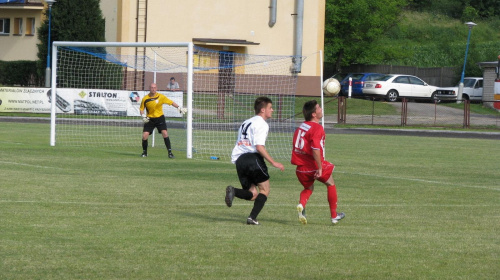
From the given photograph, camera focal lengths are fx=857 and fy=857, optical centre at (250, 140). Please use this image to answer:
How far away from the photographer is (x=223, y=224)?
420 inches

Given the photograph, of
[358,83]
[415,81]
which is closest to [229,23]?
[358,83]

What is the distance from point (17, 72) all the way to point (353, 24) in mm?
23742

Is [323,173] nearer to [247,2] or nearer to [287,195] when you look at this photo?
[287,195]

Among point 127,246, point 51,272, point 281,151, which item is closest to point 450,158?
point 281,151

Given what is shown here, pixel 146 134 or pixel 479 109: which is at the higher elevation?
pixel 479 109

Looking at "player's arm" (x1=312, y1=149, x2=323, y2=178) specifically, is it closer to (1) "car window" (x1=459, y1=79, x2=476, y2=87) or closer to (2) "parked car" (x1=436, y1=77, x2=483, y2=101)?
(2) "parked car" (x1=436, y1=77, x2=483, y2=101)

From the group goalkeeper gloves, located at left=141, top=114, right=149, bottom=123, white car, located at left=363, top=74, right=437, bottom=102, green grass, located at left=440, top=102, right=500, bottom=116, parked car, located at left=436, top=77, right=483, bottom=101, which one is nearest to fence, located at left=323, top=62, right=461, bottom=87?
parked car, located at left=436, top=77, right=483, bottom=101

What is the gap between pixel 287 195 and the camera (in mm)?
14312

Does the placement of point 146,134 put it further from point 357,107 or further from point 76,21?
point 76,21

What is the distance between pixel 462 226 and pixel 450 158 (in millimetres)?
12353

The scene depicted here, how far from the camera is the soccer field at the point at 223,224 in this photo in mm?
7926

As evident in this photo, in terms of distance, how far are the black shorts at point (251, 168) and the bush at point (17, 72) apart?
41.5 metres

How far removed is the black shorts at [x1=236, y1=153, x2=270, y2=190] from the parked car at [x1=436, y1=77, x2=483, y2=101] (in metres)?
42.4

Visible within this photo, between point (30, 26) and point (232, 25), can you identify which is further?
point (30, 26)
